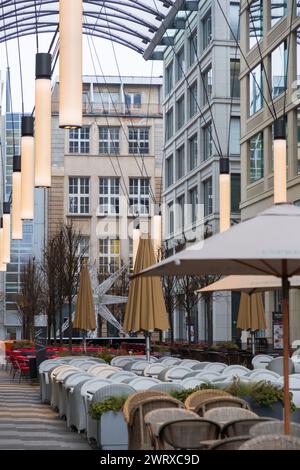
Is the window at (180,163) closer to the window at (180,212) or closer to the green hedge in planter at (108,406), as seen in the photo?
the window at (180,212)

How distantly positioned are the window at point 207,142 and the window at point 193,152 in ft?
8.12

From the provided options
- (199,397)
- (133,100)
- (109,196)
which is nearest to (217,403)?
(199,397)

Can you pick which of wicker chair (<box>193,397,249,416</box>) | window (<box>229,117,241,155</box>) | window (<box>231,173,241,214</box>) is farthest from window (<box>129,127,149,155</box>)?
wicker chair (<box>193,397,249,416</box>)

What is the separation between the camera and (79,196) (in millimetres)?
96562

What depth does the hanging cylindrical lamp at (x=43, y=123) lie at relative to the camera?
652 inches

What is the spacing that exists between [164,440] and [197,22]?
56072 mm

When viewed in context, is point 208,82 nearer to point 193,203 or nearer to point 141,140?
point 193,203

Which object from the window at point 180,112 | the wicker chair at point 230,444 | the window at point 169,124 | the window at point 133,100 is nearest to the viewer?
the wicker chair at point 230,444

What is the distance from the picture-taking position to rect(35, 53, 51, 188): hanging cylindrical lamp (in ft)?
54.3

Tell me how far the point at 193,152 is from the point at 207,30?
880 cm

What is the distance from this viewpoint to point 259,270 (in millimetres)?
9617

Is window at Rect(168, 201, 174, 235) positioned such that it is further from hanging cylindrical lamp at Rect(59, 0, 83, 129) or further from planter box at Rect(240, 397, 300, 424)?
planter box at Rect(240, 397, 300, 424)

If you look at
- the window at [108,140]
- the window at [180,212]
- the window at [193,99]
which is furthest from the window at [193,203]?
the window at [108,140]

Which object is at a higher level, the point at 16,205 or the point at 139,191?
the point at 139,191
